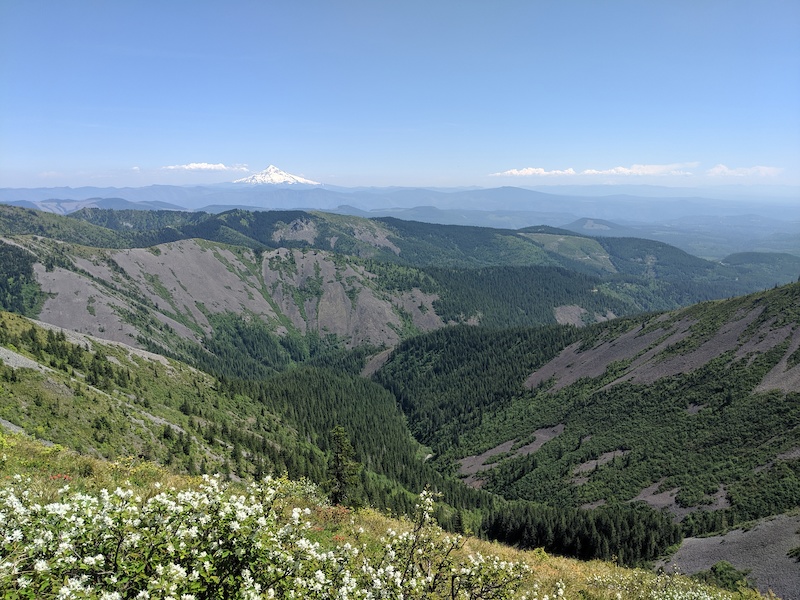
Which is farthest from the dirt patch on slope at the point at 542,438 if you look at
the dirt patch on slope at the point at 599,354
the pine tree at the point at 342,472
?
the pine tree at the point at 342,472

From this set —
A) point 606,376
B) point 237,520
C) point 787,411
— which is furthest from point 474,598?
point 606,376

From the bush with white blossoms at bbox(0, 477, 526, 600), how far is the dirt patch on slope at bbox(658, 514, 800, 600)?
160ft

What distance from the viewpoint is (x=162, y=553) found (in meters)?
7.37

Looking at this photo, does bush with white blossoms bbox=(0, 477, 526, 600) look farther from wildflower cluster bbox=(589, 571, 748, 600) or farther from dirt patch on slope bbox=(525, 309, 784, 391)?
dirt patch on slope bbox=(525, 309, 784, 391)

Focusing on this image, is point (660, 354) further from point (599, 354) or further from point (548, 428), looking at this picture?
point (548, 428)

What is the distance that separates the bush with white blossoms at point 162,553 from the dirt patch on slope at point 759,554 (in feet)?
160

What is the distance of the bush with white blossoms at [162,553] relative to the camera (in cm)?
655

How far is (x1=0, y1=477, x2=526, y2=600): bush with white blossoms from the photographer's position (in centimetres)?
655

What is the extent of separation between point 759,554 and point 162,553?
65.7 meters

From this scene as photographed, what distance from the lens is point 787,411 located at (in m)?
80.8

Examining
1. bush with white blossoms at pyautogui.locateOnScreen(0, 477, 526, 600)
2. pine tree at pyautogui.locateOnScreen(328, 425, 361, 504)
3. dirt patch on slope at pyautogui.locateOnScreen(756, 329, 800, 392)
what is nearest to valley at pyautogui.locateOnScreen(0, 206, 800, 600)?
dirt patch on slope at pyautogui.locateOnScreen(756, 329, 800, 392)

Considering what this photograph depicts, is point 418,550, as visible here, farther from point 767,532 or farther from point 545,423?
point 545,423

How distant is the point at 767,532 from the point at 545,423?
82.8 metres

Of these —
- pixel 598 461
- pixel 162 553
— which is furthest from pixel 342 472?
pixel 598 461
